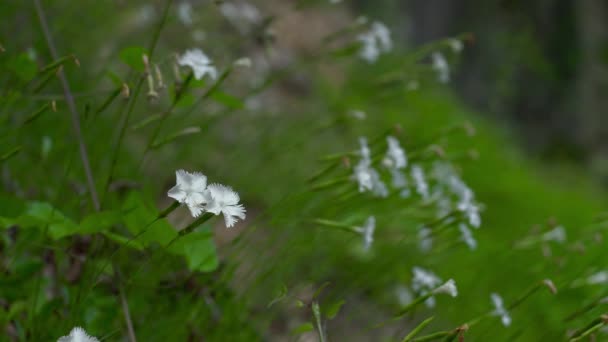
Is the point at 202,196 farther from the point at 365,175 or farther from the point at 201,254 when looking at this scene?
the point at 365,175

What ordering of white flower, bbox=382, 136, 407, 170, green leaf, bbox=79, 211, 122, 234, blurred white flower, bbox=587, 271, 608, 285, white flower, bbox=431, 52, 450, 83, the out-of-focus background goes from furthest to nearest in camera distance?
1. white flower, bbox=431, 52, 450, 83
2. blurred white flower, bbox=587, 271, 608, 285
3. white flower, bbox=382, 136, 407, 170
4. the out-of-focus background
5. green leaf, bbox=79, 211, 122, 234

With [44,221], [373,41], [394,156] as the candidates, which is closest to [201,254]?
[44,221]

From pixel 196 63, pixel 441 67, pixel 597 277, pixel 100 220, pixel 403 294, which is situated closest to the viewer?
pixel 100 220

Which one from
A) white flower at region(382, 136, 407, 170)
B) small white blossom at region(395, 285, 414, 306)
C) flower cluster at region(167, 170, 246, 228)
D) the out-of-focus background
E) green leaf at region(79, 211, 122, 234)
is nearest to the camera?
flower cluster at region(167, 170, 246, 228)

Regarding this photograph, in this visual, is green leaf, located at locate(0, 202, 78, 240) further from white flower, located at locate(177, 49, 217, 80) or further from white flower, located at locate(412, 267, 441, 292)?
white flower, located at locate(412, 267, 441, 292)

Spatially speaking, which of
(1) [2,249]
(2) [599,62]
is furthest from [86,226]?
(2) [599,62]

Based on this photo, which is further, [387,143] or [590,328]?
[387,143]

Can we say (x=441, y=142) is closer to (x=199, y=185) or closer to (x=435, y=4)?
(x=199, y=185)

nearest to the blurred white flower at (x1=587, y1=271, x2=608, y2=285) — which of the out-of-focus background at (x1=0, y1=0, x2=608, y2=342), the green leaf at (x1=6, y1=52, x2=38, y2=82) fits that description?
the out-of-focus background at (x1=0, y1=0, x2=608, y2=342)
